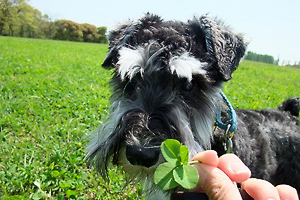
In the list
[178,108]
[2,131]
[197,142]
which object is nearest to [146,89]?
[178,108]

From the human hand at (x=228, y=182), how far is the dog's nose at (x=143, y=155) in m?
0.67

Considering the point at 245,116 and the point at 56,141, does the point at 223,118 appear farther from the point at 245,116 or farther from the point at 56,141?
the point at 56,141

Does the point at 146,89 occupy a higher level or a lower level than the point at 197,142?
higher

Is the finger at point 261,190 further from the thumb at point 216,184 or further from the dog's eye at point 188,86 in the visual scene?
the dog's eye at point 188,86

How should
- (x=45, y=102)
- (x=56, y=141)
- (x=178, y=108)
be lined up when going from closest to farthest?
(x=178, y=108) < (x=56, y=141) < (x=45, y=102)

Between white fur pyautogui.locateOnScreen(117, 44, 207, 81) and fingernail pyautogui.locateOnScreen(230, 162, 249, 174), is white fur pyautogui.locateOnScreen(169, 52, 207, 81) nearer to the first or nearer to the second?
white fur pyautogui.locateOnScreen(117, 44, 207, 81)

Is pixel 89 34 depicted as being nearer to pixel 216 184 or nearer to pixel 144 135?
pixel 144 135

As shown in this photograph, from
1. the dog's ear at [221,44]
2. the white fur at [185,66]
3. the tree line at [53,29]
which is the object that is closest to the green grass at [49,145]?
the white fur at [185,66]

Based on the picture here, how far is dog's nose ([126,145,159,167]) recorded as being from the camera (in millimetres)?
1863

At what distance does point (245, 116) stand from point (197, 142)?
1653 millimetres

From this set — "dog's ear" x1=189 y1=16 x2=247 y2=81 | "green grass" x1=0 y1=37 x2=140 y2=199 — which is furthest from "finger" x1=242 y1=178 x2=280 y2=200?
"green grass" x1=0 y1=37 x2=140 y2=199

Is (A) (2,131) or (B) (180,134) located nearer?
(B) (180,134)

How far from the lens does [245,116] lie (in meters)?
3.71

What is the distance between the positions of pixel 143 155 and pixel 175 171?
77cm
